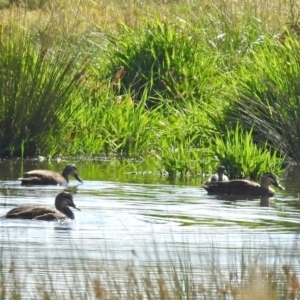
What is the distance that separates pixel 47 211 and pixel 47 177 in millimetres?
2721

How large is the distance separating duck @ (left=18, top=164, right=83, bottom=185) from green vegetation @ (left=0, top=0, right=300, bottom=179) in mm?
1405

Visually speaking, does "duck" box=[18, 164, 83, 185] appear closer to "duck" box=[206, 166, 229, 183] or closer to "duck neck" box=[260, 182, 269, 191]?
"duck" box=[206, 166, 229, 183]

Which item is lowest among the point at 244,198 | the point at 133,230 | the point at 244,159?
the point at 133,230

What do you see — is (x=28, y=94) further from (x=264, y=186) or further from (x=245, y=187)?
(x=264, y=186)

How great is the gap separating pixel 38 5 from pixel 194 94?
13.9m

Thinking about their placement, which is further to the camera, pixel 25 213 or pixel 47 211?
pixel 47 211

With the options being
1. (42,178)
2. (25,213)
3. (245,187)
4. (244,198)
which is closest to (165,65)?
(42,178)

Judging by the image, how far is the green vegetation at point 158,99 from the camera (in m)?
17.3

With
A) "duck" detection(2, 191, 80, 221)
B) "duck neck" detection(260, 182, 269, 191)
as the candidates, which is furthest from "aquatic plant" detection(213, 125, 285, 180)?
"duck" detection(2, 191, 80, 221)

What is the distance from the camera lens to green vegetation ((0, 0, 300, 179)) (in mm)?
17328

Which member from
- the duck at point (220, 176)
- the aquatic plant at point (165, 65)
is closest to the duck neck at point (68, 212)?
the duck at point (220, 176)

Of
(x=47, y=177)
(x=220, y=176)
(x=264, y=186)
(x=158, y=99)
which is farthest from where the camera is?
(x=158, y=99)

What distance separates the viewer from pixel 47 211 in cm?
1244

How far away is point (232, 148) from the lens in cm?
1600
